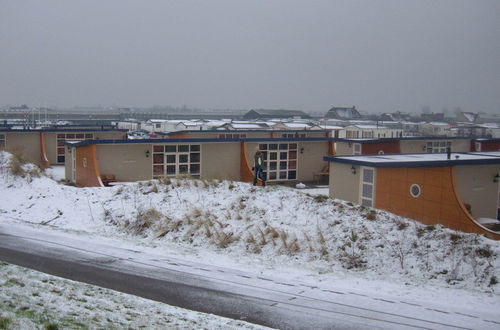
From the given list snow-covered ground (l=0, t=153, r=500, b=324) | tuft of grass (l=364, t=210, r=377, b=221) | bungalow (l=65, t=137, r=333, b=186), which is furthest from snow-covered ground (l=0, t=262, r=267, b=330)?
bungalow (l=65, t=137, r=333, b=186)

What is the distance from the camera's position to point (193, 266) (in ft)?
39.6

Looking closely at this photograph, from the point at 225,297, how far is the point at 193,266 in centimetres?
233

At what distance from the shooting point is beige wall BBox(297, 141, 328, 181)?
107 ft

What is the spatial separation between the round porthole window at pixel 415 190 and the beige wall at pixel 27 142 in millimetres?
28564

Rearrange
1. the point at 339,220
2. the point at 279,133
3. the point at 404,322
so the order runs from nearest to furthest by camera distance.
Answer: the point at 404,322 → the point at 339,220 → the point at 279,133

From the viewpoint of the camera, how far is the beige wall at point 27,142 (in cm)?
3681

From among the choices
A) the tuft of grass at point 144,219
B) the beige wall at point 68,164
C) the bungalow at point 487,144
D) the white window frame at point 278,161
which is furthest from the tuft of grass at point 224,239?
the bungalow at point 487,144

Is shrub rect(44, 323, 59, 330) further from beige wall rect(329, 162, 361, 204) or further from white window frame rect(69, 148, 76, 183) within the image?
white window frame rect(69, 148, 76, 183)

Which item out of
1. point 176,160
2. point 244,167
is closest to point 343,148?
point 244,167

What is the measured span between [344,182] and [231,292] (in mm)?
11871

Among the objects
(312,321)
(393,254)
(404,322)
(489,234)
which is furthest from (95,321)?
(489,234)

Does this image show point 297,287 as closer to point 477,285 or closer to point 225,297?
point 225,297

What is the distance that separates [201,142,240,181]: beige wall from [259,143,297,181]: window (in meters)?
2.06

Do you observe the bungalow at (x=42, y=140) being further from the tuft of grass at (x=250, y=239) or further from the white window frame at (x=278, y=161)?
the tuft of grass at (x=250, y=239)
